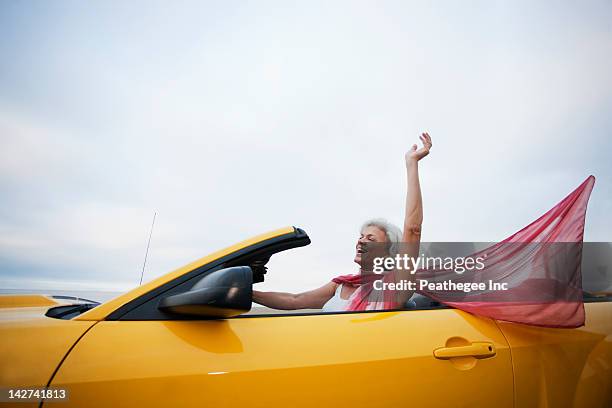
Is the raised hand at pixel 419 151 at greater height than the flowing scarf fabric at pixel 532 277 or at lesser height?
greater

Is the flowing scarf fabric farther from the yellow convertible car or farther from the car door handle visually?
the car door handle

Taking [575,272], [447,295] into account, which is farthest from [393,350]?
[575,272]

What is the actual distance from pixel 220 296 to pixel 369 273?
145 centimetres

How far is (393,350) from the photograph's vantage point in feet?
3.56

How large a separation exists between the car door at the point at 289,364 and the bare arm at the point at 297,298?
4.02ft

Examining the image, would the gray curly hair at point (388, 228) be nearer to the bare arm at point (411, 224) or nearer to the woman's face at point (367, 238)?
the woman's face at point (367, 238)

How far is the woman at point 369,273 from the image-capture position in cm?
167

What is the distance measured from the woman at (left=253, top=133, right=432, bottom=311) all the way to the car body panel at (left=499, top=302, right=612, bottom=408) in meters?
0.51

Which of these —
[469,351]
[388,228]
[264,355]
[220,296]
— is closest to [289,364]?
[264,355]

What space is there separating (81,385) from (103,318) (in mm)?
210

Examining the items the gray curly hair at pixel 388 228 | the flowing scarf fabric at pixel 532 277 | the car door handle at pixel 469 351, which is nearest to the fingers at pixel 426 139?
the gray curly hair at pixel 388 228

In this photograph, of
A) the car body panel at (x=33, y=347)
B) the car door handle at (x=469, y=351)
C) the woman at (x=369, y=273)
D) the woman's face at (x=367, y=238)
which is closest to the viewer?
the car body panel at (x=33, y=347)

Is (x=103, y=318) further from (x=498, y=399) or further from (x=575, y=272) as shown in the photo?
(x=575, y=272)

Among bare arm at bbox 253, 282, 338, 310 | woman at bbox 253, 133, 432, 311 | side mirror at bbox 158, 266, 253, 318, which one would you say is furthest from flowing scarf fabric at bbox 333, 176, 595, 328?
side mirror at bbox 158, 266, 253, 318
